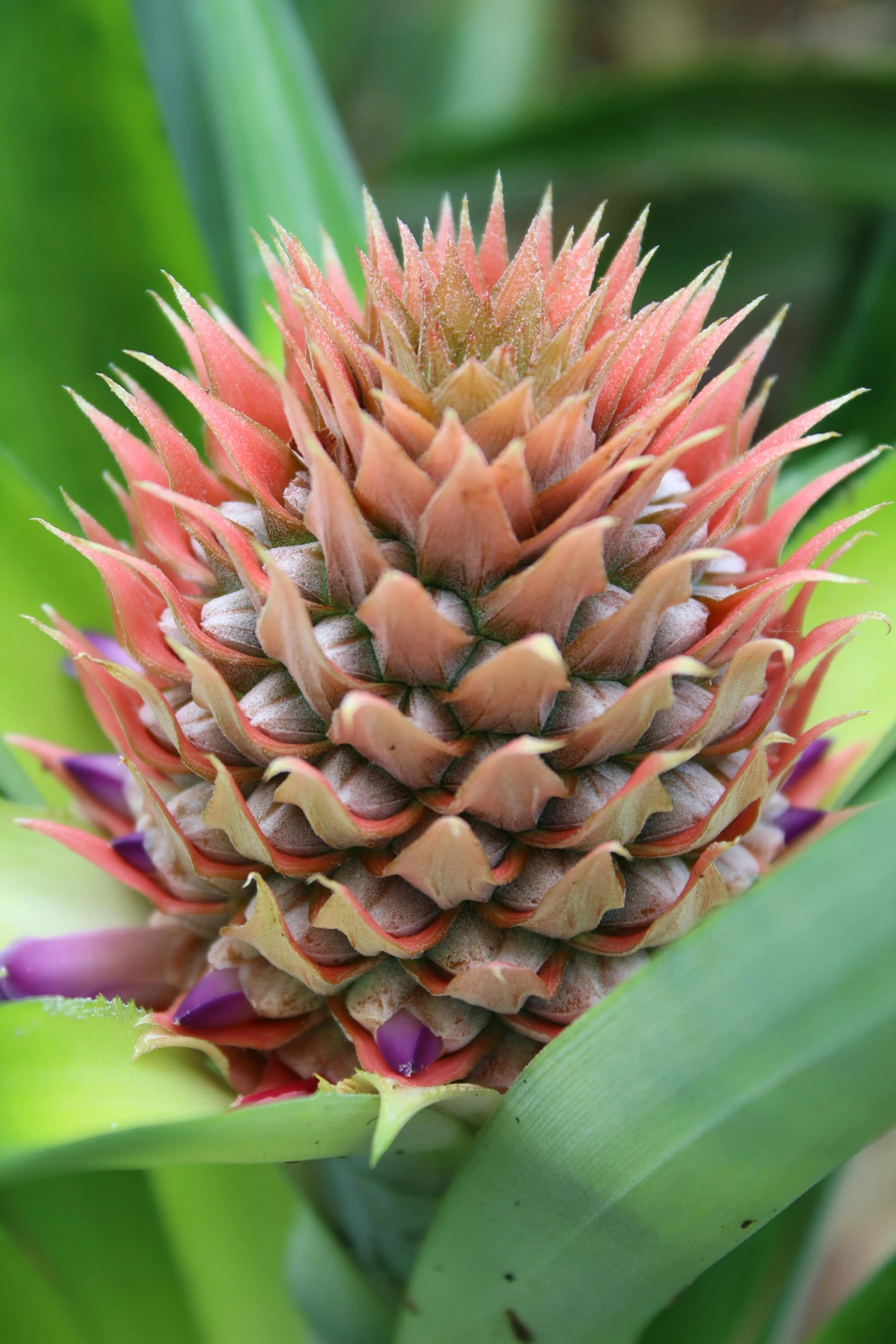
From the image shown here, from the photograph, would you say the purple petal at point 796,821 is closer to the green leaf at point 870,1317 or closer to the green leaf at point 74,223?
the green leaf at point 870,1317

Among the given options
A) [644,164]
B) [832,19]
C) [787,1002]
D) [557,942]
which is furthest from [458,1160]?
[832,19]

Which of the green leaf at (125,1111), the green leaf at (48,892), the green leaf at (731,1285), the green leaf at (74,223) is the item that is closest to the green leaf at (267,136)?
the green leaf at (74,223)

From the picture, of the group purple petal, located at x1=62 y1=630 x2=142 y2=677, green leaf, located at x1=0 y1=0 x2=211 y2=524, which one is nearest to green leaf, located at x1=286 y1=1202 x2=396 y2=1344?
purple petal, located at x1=62 y1=630 x2=142 y2=677

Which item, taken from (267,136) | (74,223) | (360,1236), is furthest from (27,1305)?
(267,136)

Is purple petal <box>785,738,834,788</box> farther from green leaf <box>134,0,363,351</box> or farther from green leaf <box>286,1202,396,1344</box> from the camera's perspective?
green leaf <box>134,0,363,351</box>

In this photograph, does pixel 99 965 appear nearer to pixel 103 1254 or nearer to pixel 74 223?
pixel 103 1254

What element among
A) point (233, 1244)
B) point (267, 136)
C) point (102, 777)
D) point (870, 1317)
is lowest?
point (233, 1244)
